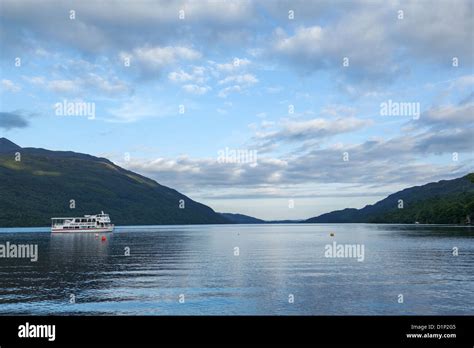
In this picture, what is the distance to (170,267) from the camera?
8894 cm

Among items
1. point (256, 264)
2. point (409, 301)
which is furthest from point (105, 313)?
point (256, 264)
